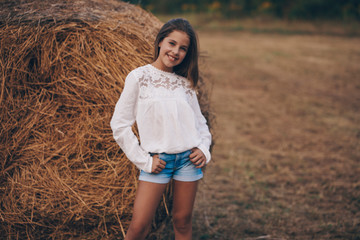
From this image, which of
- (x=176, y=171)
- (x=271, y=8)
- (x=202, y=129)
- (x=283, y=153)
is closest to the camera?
(x=176, y=171)

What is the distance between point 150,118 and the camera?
2074mm

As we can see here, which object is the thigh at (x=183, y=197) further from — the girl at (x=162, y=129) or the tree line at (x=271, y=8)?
the tree line at (x=271, y=8)

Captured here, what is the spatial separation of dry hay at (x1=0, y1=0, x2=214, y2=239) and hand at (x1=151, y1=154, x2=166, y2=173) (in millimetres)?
658

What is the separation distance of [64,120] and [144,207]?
3.77 ft

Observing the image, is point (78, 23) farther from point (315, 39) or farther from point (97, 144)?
point (315, 39)

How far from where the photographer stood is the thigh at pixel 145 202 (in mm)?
2078

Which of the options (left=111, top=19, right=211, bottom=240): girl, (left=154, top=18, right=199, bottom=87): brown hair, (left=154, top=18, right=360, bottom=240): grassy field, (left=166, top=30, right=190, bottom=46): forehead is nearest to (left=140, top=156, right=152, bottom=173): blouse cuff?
(left=111, top=19, right=211, bottom=240): girl

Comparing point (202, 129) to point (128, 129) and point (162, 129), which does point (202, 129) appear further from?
point (128, 129)

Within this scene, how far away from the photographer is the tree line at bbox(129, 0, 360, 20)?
15822mm

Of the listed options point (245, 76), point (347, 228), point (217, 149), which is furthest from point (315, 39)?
point (347, 228)

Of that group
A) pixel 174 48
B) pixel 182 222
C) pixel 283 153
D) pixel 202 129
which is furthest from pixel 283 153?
pixel 174 48

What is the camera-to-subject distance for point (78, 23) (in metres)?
2.79

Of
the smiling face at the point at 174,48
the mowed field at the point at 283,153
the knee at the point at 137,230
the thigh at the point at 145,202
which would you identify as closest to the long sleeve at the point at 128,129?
the thigh at the point at 145,202

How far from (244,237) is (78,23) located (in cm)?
232
